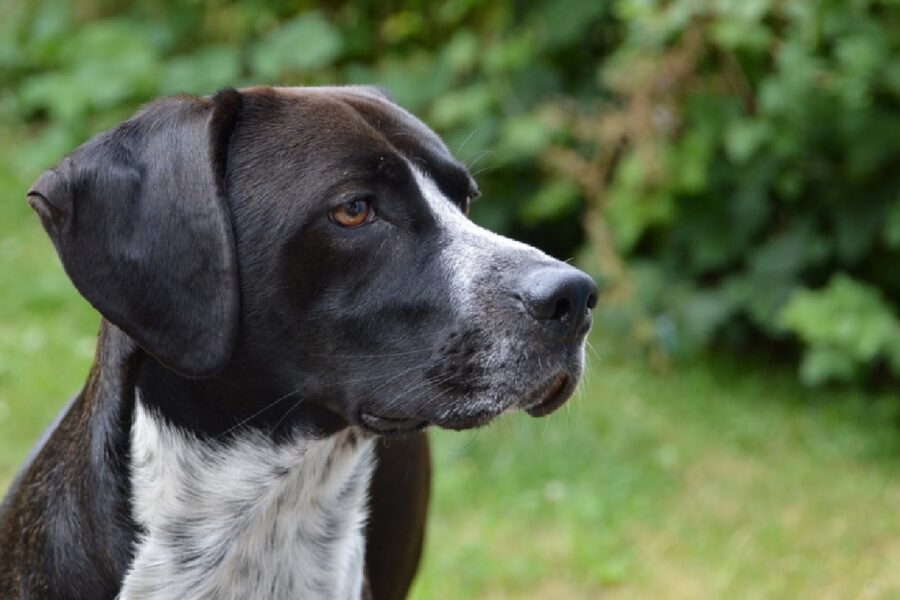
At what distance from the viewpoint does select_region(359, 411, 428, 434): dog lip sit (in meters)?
2.95

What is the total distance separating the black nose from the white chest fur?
0.53m

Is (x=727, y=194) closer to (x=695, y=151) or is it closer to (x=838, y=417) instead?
(x=695, y=151)

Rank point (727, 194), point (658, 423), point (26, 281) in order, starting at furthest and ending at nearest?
point (26, 281) → point (727, 194) → point (658, 423)

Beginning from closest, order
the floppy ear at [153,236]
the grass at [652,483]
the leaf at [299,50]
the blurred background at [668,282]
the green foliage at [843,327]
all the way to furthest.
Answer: the floppy ear at [153,236] → the grass at [652,483] → the blurred background at [668,282] → the green foliage at [843,327] → the leaf at [299,50]

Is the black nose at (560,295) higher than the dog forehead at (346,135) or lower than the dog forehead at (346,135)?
lower

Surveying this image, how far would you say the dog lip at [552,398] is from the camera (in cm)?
293

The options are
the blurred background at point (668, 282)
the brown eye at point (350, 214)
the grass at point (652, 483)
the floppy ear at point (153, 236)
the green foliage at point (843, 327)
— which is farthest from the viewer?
the green foliage at point (843, 327)

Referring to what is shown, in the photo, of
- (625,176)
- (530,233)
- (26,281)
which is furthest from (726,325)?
(26,281)

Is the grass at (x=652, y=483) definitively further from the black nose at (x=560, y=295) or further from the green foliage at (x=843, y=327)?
the black nose at (x=560, y=295)

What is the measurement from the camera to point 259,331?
115 inches

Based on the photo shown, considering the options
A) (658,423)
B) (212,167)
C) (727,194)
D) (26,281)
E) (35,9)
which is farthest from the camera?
(35,9)

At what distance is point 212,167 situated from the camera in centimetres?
282

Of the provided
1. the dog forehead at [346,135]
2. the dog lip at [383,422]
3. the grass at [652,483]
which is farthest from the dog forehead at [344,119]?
the grass at [652,483]

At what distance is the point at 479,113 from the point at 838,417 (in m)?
2.44
